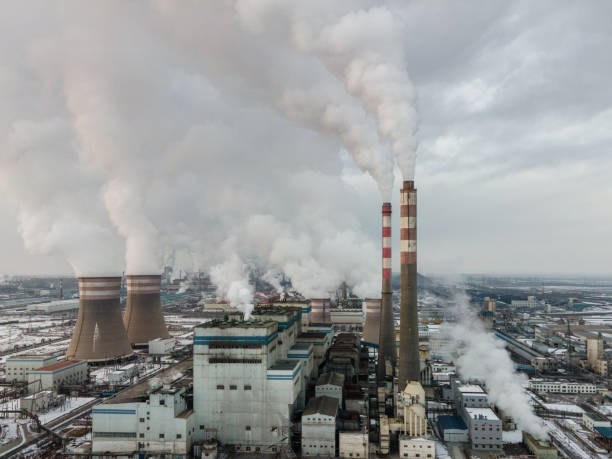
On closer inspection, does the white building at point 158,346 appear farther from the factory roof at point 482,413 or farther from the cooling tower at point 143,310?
the factory roof at point 482,413

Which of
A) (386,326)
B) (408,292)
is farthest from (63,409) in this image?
(408,292)

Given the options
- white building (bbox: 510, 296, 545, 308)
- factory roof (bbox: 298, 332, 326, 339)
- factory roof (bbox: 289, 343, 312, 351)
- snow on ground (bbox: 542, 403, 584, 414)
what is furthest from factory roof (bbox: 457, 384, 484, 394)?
white building (bbox: 510, 296, 545, 308)

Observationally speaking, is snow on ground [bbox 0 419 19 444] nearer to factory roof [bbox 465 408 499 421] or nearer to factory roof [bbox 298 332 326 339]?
factory roof [bbox 298 332 326 339]

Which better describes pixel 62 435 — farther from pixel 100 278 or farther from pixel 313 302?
pixel 313 302

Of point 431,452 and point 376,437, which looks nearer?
point 431,452

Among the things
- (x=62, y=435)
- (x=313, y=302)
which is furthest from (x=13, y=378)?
(x=313, y=302)

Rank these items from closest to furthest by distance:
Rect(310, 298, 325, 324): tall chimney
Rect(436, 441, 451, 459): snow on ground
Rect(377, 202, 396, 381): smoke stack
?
Rect(436, 441, 451, 459): snow on ground < Rect(377, 202, 396, 381): smoke stack < Rect(310, 298, 325, 324): tall chimney

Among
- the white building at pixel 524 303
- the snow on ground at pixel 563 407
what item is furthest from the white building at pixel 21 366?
the white building at pixel 524 303
